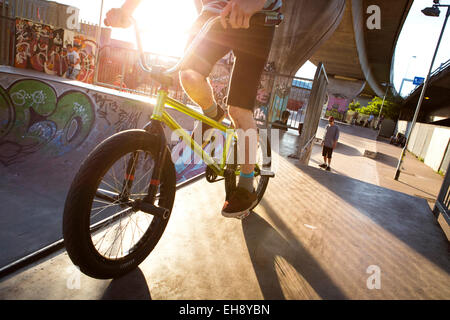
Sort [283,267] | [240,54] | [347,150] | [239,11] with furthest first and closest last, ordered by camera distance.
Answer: [347,150]
[240,54]
[283,267]
[239,11]

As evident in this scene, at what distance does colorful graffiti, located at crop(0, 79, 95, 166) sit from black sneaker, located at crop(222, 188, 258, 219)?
5.33 m

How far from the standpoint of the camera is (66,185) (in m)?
5.30

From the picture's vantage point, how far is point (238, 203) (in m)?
1.95

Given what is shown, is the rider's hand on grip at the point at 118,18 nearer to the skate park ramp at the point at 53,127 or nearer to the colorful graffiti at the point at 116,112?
the skate park ramp at the point at 53,127

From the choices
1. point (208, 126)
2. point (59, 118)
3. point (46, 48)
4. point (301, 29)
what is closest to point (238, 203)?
point (208, 126)

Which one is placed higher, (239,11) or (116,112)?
(239,11)

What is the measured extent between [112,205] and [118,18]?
108 cm

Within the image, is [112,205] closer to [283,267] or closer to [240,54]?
[283,267]
